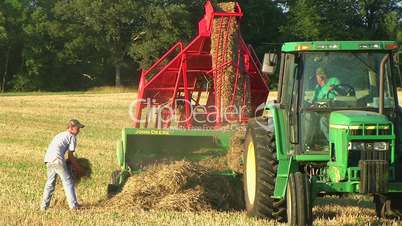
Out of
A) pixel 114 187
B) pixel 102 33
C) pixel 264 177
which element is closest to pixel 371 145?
pixel 264 177

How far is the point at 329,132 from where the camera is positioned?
5848 mm

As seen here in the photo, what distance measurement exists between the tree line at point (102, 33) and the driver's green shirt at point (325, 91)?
4066 cm

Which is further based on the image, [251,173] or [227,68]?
[227,68]

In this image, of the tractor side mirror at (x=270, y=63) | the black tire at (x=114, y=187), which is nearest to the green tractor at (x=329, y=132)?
the tractor side mirror at (x=270, y=63)

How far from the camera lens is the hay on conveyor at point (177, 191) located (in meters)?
7.33

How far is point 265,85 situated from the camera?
1141 cm

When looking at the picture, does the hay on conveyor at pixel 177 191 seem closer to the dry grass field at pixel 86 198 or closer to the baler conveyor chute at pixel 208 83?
the dry grass field at pixel 86 198

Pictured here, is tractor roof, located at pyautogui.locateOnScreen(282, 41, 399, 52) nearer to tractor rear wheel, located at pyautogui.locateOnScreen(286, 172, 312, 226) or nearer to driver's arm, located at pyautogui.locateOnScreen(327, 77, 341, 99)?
driver's arm, located at pyautogui.locateOnScreen(327, 77, 341, 99)

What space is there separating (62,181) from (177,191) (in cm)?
129

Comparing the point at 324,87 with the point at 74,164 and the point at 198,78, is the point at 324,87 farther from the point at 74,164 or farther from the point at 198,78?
the point at 198,78

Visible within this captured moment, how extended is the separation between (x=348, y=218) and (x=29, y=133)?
1169 centimetres

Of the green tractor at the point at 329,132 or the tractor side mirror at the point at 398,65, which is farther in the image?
the tractor side mirror at the point at 398,65

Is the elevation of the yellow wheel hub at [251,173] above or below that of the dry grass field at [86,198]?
above

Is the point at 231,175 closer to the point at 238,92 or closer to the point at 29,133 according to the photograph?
the point at 238,92
